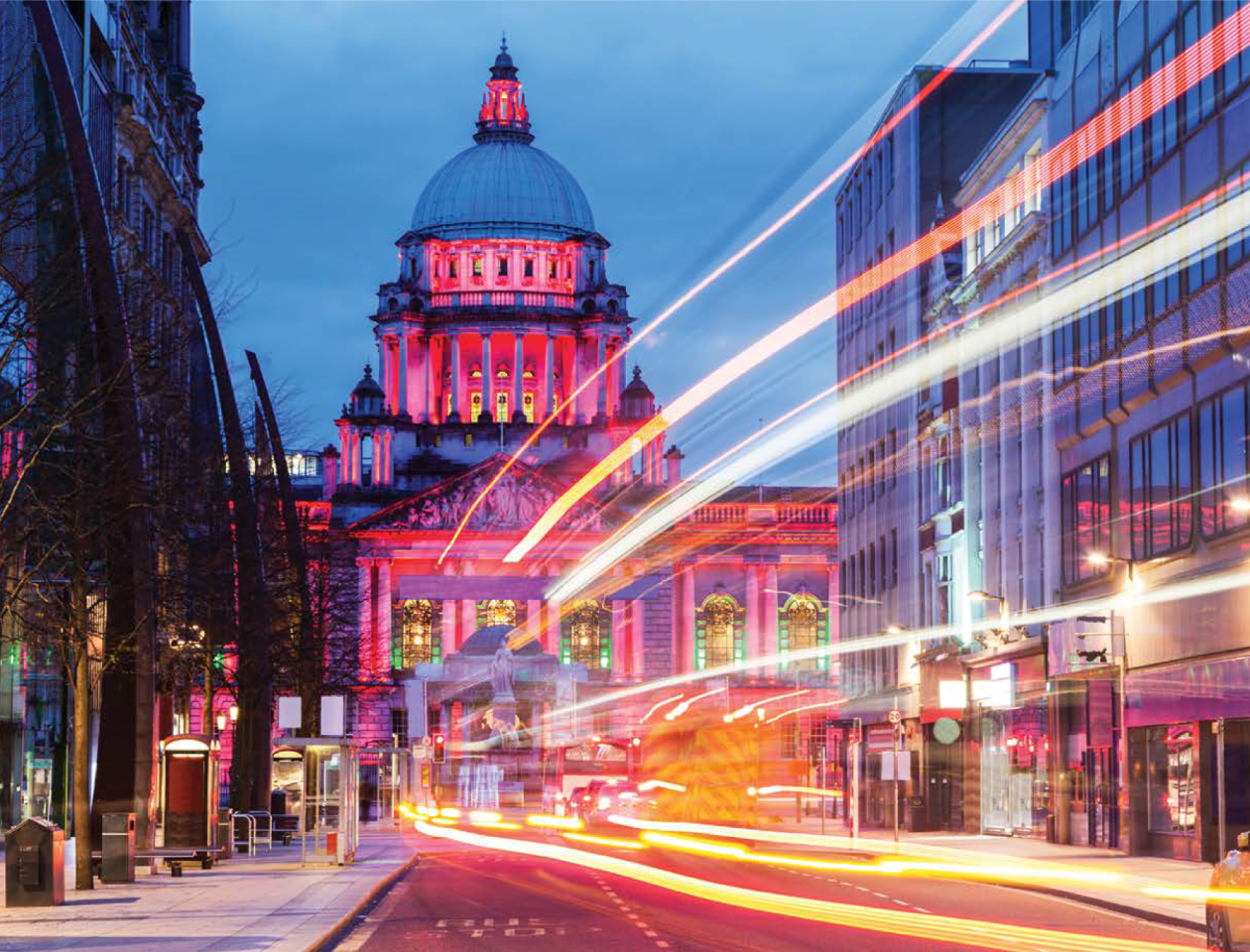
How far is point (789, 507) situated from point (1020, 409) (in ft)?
361

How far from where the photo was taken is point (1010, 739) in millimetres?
61188

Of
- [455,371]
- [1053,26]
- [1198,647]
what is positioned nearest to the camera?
[1198,647]

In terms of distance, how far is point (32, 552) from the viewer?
153 ft

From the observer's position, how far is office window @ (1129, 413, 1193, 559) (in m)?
43.0

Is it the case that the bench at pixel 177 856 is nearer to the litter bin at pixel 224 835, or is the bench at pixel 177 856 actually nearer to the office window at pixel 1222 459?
the litter bin at pixel 224 835

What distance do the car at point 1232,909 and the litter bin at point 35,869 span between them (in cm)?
1626

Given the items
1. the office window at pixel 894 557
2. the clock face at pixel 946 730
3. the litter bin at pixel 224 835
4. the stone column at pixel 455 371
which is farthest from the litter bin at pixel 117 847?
the stone column at pixel 455 371

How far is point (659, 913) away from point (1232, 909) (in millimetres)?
11249

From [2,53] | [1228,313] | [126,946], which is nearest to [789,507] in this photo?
[2,53]

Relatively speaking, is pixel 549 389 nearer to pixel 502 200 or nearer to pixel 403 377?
pixel 403 377

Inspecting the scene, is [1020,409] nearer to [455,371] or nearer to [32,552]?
[32,552]

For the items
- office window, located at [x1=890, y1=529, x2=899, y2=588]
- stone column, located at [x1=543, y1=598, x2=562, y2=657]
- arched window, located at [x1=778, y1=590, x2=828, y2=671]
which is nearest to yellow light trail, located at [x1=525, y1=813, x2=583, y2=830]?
office window, located at [x1=890, y1=529, x2=899, y2=588]

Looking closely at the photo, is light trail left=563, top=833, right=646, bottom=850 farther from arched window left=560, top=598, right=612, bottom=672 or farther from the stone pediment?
arched window left=560, top=598, right=612, bottom=672

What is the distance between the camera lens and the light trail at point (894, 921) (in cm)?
2444
